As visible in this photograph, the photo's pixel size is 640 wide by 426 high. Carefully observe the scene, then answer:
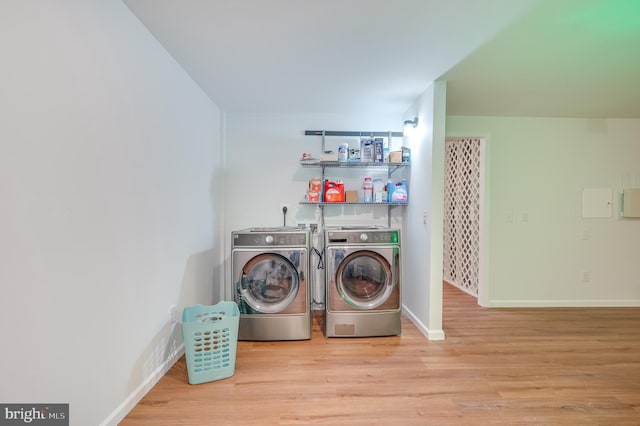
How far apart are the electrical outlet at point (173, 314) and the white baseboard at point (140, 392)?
0.24m

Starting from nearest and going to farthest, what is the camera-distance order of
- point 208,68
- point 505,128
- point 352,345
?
1. point 208,68
2. point 352,345
3. point 505,128

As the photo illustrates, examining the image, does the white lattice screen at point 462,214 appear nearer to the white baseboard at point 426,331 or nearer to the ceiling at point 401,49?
the ceiling at point 401,49

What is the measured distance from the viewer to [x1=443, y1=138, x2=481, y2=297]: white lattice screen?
379cm

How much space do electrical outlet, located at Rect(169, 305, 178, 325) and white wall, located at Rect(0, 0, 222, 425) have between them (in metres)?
0.05

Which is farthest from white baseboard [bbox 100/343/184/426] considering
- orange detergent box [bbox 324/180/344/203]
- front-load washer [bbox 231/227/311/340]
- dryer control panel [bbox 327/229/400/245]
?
orange detergent box [bbox 324/180/344/203]

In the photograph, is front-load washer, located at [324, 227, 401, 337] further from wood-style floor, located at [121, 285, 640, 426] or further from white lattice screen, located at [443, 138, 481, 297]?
white lattice screen, located at [443, 138, 481, 297]

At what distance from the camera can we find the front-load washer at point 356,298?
2.40 m

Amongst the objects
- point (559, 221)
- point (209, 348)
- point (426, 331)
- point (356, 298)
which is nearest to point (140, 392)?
point (209, 348)

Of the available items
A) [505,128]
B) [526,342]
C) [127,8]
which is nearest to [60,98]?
[127,8]

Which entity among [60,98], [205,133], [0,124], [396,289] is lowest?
[396,289]

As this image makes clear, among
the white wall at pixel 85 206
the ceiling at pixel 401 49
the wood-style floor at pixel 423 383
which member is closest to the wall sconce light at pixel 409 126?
Result: the ceiling at pixel 401 49

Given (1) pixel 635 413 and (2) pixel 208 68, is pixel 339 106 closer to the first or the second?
(2) pixel 208 68

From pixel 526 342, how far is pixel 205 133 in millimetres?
3338

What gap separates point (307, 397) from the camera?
1636 millimetres
